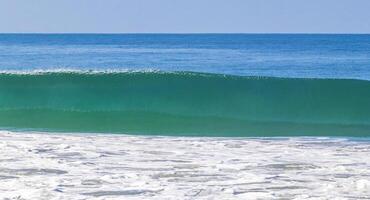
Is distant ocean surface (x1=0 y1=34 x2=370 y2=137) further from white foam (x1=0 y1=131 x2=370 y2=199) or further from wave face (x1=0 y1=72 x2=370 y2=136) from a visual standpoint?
white foam (x1=0 y1=131 x2=370 y2=199)

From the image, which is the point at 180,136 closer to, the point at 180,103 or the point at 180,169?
the point at 180,169

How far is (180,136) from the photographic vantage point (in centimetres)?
1013

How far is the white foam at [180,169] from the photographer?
5746 millimetres

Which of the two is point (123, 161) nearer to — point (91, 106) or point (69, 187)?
point (69, 187)

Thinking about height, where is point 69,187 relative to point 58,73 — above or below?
below

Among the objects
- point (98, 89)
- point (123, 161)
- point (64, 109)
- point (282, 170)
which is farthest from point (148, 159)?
point (98, 89)

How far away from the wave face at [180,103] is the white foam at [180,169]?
3.17 metres

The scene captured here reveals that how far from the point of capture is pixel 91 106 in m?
15.2

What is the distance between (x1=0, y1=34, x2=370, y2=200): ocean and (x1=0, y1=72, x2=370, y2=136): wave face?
2 centimetres

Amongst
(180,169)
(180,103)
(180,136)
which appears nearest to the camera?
(180,169)

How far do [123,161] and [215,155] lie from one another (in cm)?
87

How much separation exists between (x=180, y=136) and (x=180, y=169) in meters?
3.42

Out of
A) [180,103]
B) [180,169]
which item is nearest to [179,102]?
[180,103]

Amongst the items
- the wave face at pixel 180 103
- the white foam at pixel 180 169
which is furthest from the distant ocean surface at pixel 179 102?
the white foam at pixel 180 169
